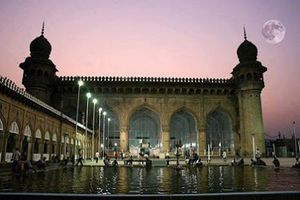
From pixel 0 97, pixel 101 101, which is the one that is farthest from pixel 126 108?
pixel 0 97

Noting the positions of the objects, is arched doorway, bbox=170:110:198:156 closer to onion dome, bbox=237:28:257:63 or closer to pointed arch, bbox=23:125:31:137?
onion dome, bbox=237:28:257:63

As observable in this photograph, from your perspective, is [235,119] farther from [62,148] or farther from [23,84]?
[23,84]

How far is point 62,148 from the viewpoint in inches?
995

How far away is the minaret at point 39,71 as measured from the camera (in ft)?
100

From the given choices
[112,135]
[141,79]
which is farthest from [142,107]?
[112,135]

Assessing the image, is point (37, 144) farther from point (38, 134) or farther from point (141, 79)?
point (141, 79)

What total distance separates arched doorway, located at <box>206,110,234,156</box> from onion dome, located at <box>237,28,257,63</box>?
281 inches

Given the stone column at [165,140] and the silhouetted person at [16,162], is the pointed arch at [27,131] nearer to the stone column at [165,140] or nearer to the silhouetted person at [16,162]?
the silhouetted person at [16,162]

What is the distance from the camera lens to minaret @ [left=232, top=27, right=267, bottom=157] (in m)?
31.5

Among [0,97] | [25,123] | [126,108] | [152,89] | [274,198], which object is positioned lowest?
[274,198]

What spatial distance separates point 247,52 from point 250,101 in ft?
20.2

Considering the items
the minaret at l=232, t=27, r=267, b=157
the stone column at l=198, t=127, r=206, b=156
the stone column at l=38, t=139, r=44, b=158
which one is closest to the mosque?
the minaret at l=232, t=27, r=267, b=157

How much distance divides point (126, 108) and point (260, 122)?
50.6ft

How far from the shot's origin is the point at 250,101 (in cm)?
3209
